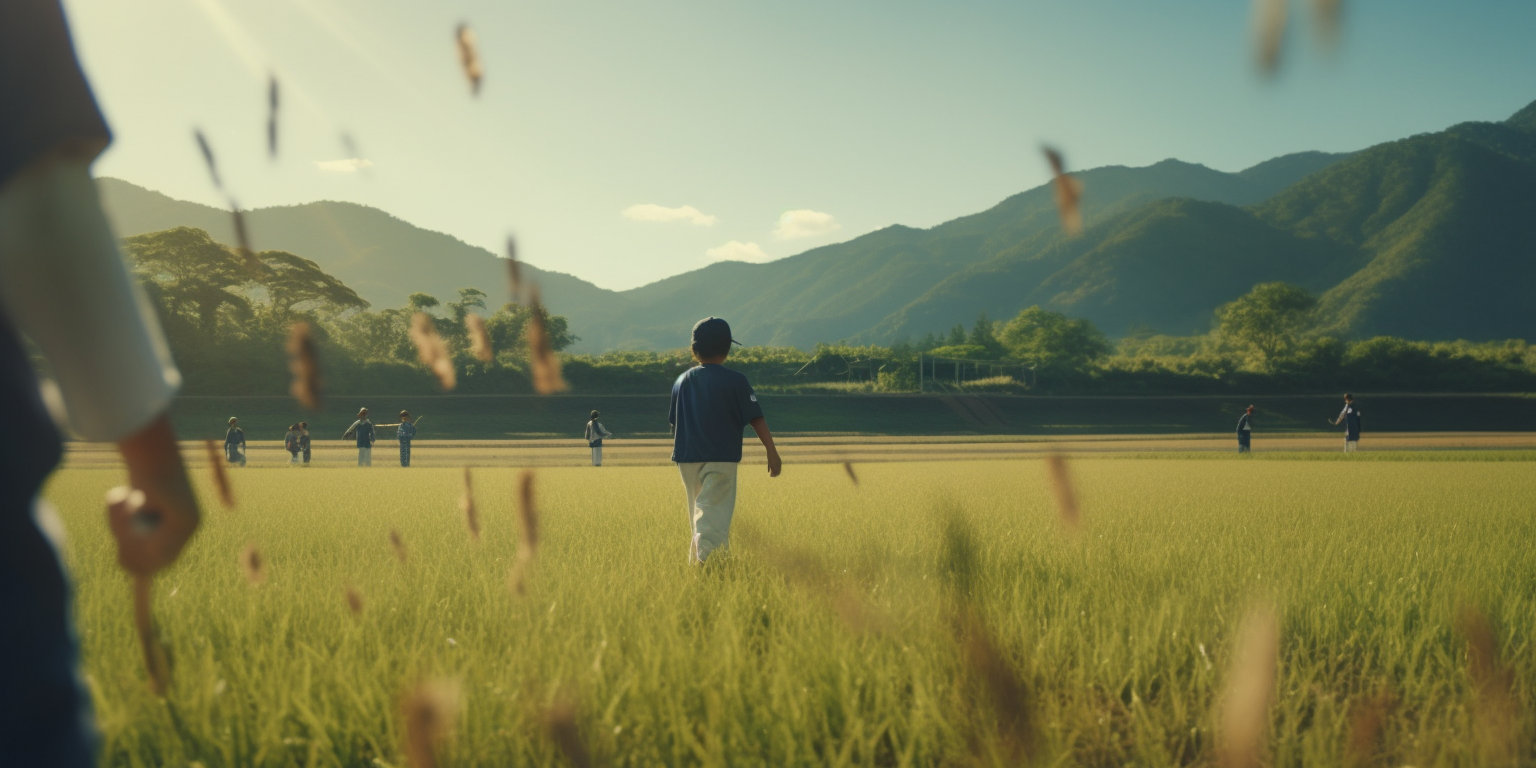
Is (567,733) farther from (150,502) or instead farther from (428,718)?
(150,502)

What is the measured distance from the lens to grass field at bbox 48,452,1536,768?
86.0 inches

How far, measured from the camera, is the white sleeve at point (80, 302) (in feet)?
3.04

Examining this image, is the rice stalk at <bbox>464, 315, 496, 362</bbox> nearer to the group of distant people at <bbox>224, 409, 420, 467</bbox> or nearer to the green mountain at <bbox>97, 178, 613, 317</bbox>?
the group of distant people at <bbox>224, 409, 420, 467</bbox>

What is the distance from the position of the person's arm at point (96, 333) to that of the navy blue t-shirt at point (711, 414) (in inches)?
148

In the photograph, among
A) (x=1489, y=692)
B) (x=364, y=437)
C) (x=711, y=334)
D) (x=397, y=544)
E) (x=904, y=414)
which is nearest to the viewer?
(x=1489, y=692)

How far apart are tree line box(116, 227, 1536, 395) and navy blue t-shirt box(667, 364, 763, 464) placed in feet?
139

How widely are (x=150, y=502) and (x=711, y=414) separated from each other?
3.90 m

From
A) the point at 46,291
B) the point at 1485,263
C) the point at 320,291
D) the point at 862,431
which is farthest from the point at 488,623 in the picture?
the point at 1485,263

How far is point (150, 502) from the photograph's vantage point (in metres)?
1.11

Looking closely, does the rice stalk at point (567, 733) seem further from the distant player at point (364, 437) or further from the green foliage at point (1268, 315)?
the green foliage at point (1268, 315)

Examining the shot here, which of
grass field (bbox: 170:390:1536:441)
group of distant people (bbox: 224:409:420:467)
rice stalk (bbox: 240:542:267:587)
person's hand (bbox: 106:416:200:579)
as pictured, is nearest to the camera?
person's hand (bbox: 106:416:200:579)

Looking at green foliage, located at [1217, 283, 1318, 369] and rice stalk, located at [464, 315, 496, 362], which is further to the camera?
green foliage, located at [1217, 283, 1318, 369]

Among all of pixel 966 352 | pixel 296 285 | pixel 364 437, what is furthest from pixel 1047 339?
pixel 364 437

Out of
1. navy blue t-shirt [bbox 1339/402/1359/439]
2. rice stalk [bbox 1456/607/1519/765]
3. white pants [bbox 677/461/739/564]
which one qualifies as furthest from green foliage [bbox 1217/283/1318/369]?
white pants [bbox 677/461/739/564]
